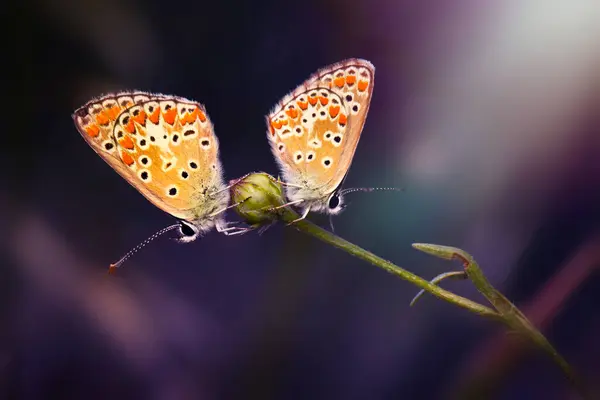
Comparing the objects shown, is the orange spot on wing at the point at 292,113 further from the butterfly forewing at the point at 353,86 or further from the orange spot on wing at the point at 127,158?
the orange spot on wing at the point at 127,158

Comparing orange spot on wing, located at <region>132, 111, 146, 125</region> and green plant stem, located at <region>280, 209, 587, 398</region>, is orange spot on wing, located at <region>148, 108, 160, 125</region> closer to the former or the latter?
orange spot on wing, located at <region>132, 111, 146, 125</region>

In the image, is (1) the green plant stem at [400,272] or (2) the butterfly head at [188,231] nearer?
(1) the green plant stem at [400,272]

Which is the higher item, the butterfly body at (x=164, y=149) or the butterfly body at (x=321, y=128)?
the butterfly body at (x=321, y=128)

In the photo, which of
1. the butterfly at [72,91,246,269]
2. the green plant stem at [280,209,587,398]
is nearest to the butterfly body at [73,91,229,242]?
the butterfly at [72,91,246,269]

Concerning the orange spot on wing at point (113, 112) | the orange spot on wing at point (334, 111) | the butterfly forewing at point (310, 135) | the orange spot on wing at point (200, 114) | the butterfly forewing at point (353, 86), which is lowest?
the orange spot on wing at point (113, 112)

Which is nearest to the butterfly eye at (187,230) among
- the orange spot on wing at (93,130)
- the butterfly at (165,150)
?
the butterfly at (165,150)

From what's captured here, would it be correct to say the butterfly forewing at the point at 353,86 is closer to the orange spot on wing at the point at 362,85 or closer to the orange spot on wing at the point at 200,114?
the orange spot on wing at the point at 362,85

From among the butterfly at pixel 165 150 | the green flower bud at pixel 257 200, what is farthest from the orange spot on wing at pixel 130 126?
the green flower bud at pixel 257 200

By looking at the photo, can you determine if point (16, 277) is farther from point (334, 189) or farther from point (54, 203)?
point (334, 189)
